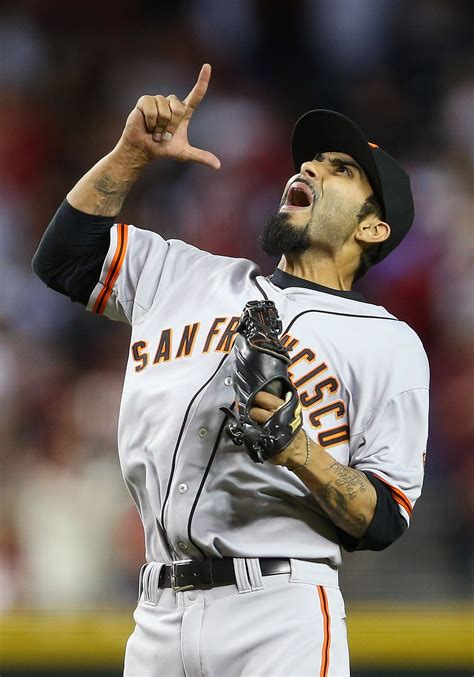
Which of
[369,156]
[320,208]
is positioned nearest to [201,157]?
[320,208]

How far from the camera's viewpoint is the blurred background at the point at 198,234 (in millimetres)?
3264

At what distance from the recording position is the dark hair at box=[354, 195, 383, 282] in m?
2.32

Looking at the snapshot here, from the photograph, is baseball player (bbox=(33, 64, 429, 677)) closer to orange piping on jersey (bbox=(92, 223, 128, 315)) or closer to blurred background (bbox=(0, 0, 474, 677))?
orange piping on jersey (bbox=(92, 223, 128, 315))

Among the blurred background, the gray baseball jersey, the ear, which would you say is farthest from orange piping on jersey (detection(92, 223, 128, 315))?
the blurred background

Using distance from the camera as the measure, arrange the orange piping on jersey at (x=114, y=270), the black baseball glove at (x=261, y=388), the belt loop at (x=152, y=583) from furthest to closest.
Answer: the orange piping on jersey at (x=114, y=270)
the belt loop at (x=152, y=583)
the black baseball glove at (x=261, y=388)

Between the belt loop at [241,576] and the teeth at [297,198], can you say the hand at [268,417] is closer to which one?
the belt loop at [241,576]

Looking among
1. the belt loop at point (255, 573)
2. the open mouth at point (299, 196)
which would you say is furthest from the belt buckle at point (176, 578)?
the open mouth at point (299, 196)

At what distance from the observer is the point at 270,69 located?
502 cm

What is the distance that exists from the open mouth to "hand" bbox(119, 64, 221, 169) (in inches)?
11.2

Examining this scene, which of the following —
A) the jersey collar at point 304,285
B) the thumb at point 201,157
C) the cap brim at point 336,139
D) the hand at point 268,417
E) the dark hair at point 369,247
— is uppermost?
the cap brim at point 336,139

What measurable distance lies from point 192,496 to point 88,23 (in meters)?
4.11

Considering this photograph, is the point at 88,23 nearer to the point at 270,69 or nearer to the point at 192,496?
the point at 270,69

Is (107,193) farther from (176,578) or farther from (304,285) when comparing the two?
(176,578)

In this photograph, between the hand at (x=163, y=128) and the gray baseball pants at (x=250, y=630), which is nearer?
the gray baseball pants at (x=250, y=630)
